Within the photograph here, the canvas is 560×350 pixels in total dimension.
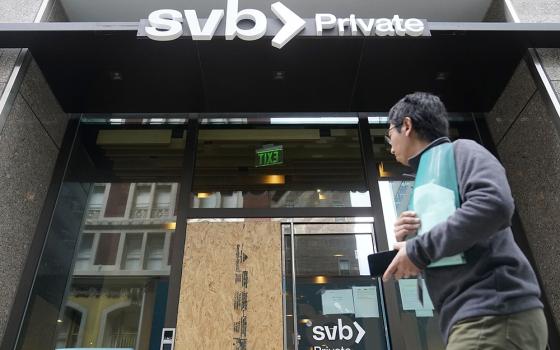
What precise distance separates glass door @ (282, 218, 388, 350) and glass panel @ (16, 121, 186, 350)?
1.15m

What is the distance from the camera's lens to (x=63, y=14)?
4.94 metres

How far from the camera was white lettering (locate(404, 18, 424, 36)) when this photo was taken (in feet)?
13.0

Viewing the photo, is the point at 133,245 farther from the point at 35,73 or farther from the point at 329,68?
the point at 329,68

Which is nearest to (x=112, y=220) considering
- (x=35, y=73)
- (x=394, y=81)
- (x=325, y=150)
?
(x=35, y=73)

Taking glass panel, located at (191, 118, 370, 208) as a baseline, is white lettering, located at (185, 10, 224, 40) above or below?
above

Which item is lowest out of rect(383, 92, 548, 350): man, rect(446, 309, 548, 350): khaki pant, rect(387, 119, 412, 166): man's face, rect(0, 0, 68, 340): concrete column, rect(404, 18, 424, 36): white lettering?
rect(446, 309, 548, 350): khaki pant

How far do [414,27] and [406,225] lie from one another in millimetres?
2842

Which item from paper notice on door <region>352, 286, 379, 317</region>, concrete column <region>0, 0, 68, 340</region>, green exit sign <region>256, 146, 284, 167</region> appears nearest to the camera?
concrete column <region>0, 0, 68, 340</region>

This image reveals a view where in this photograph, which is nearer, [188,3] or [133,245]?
[133,245]

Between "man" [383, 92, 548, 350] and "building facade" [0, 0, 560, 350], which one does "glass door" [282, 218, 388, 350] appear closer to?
"building facade" [0, 0, 560, 350]

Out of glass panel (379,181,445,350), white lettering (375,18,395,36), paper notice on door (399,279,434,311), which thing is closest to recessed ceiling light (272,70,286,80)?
white lettering (375,18,395,36)

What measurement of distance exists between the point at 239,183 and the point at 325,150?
1.02m

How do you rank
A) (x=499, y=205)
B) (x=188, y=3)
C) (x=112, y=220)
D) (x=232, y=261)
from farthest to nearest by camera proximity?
(x=188, y=3), (x=112, y=220), (x=232, y=261), (x=499, y=205)

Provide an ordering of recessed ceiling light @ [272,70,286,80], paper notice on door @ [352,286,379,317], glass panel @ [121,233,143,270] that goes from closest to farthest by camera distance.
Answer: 1. paper notice on door @ [352,286,379,317]
2. glass panel @ [121,233,143,270]
3. recessed ceiling light @ [272,70,286,80]
